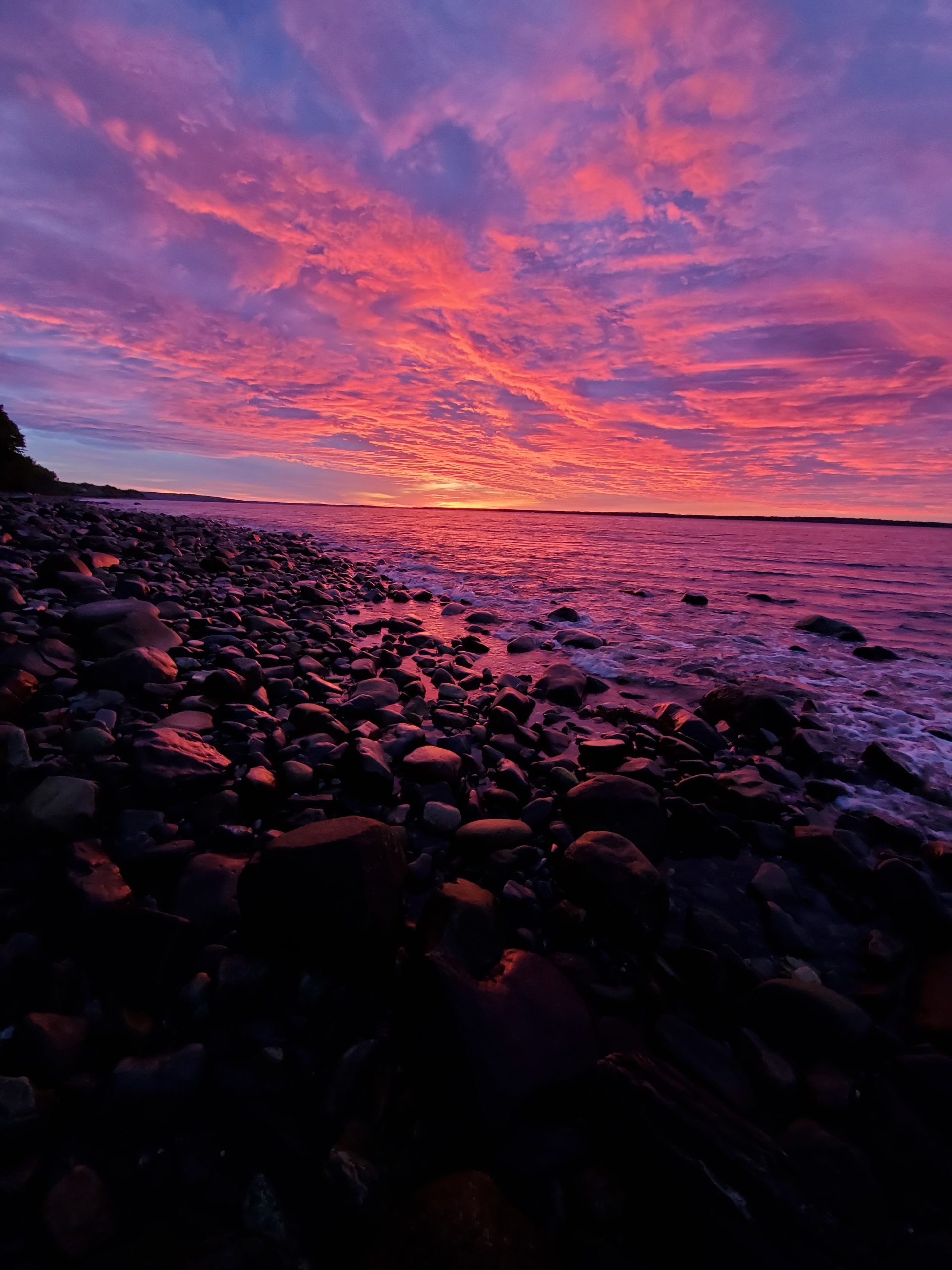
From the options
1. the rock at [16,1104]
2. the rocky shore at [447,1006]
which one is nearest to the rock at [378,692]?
the rocky shore at [447,1006]

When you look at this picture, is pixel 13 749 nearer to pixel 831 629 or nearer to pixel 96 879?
pixel 96 879

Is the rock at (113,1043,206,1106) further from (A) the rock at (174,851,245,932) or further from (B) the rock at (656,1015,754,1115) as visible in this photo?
(B) the rock at (656,1015,754,1115)

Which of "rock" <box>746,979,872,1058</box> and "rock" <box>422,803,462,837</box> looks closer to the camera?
"rock" <box>746,979,872,1058</box>

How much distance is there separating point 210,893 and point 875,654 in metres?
10.4

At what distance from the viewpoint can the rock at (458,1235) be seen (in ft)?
4.30

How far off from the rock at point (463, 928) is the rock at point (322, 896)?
16 centimetres

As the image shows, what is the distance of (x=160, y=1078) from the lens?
1.65 meters

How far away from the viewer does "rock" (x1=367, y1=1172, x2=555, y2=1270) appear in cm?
131

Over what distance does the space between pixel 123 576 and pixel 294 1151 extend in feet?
31.0

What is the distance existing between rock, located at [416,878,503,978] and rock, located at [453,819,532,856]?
1.82 feet

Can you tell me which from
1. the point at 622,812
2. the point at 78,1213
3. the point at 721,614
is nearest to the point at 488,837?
the point at 622,812

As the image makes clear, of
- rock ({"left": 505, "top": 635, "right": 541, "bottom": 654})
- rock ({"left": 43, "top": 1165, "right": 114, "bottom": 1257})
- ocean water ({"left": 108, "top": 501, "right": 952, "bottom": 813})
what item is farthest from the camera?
rock ({"left": 505, "top": 635, "right": 541, "bottom": 654})

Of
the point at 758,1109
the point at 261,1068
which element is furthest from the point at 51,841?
the point at 758,1109

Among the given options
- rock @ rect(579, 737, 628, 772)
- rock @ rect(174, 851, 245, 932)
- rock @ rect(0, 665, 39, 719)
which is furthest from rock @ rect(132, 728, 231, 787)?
rock @ rect(579, 737, 628, 772)
